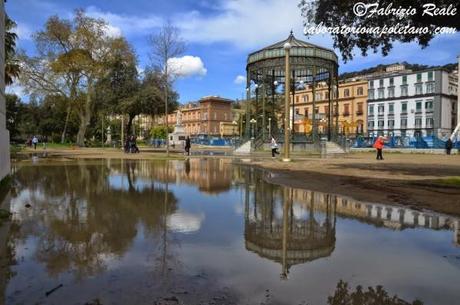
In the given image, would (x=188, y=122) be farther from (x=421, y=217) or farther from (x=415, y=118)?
(x=421, y=217)

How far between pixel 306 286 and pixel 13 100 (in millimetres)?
95466

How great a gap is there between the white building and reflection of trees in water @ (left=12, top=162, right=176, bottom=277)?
84069 mm

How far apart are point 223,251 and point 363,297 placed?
228 cm

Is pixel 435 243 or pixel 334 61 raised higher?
pixel 334 61

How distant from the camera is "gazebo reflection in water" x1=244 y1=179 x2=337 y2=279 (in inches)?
239

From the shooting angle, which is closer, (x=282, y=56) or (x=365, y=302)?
(x=365, y=302)

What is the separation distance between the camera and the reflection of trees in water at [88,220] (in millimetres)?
5781

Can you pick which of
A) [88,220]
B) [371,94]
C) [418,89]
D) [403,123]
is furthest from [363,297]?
[371,94]

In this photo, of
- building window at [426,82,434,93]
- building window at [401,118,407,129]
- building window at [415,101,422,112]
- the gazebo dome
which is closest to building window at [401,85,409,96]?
building window at [415,101,422,112]

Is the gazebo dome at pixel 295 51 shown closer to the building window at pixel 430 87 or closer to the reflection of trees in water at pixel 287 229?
the reflection of trees in water at pixel 287 229

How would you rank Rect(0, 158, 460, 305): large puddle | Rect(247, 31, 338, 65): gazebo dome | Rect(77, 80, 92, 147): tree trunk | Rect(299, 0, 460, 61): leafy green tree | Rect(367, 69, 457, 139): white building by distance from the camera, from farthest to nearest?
Rect(367, 69, 457, 139): white building, Rect(77, 80, 92, 147): tree trunk, Rect(247, 31, 338, 65): gazebo dome, Rect(299, 0, 460, 61): leafy green tree, Rect(0, 158, 460, 305): large puddle

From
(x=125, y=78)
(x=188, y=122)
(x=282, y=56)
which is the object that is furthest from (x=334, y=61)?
(x=188, y=122)

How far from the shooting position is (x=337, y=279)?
490 cm

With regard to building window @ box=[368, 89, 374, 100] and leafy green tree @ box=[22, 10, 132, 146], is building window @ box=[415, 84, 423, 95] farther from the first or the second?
leafy green tree @ box=[22, 10, 132, 146]
